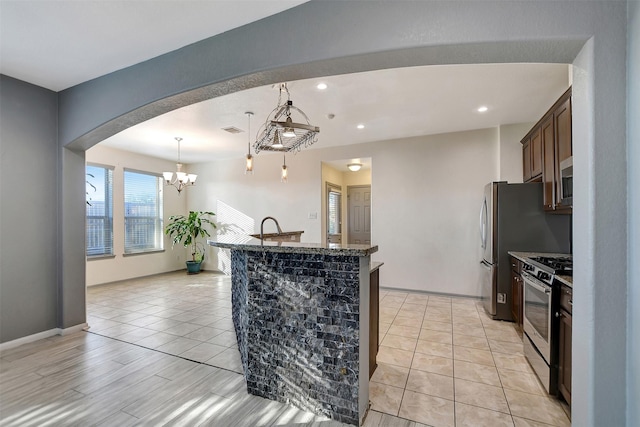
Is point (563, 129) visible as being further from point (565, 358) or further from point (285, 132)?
point (285, 132)

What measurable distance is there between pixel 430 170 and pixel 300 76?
12.3ft

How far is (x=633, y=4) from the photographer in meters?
1.25

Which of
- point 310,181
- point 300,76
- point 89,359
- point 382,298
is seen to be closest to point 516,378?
point 382,298

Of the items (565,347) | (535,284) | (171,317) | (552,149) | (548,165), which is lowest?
(171,317)

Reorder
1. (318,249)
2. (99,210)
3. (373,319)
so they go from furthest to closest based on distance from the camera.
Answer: (99,210), (373,319), (318,249)

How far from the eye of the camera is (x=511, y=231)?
368cm

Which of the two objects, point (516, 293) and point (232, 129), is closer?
point (516, 293)

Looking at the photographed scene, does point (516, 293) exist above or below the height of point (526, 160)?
below

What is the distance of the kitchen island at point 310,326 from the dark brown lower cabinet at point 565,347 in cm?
136

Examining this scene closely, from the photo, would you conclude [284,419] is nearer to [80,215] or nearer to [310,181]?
[80,215]

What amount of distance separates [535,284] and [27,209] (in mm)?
5104

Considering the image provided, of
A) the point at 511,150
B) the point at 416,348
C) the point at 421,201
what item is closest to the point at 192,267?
the point at 421,201

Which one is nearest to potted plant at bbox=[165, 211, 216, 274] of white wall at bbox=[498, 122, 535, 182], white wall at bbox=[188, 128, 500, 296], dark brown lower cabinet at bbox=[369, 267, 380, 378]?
white wall at bbox=[188, 128, 500, 296]

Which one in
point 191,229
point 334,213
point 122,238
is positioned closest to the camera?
point 122,238
